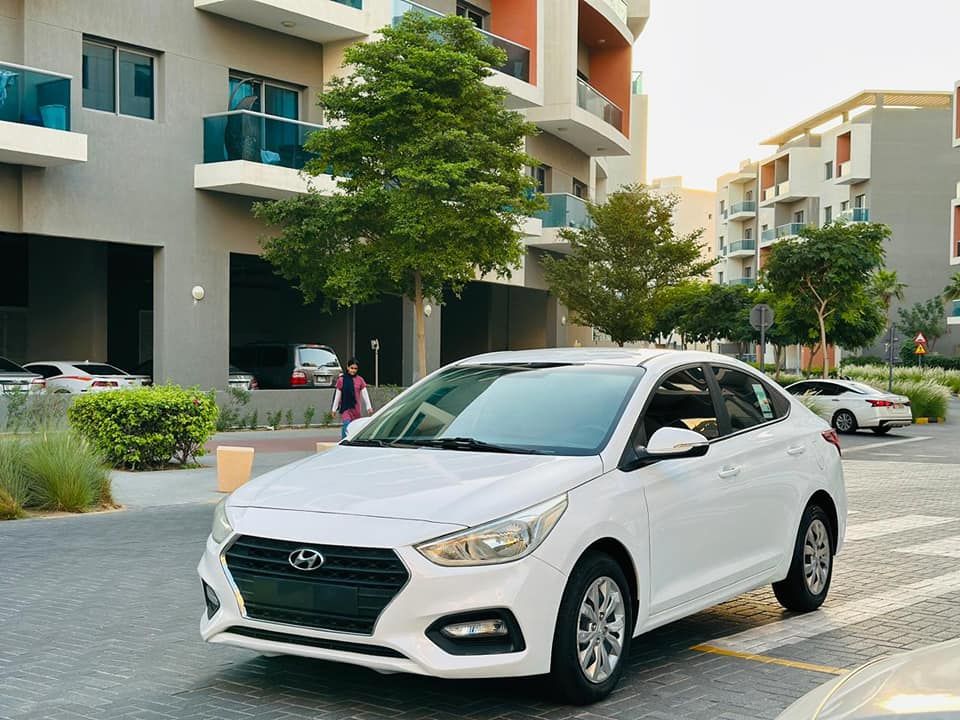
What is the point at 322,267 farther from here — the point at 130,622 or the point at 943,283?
the point at 943,283

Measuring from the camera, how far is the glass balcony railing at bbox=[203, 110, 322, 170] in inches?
1029

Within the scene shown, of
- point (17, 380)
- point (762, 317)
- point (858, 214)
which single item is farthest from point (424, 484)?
point (858, 214)

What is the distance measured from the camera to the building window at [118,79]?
24.7m

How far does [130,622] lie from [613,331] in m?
31.9

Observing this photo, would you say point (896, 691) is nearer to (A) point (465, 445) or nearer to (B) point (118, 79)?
(A) point (465, 445)

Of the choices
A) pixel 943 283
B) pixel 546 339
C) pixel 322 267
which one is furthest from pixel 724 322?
pixel 322 267

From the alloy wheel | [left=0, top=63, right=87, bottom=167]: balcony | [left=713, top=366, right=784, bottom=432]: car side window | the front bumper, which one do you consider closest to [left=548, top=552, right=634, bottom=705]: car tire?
the alloy wheel

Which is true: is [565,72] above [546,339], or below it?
above

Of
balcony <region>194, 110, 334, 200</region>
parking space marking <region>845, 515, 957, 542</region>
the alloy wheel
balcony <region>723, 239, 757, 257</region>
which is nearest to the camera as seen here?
the alloy wheel

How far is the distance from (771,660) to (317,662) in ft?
8.31

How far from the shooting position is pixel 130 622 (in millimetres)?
7660

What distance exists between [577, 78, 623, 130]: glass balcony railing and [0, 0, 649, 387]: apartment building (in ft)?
9.87

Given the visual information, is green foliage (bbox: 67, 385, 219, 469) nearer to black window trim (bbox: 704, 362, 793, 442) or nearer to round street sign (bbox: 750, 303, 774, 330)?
black window trim (bbox: 704, 362, 793, 442)

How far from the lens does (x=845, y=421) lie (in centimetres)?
3234
